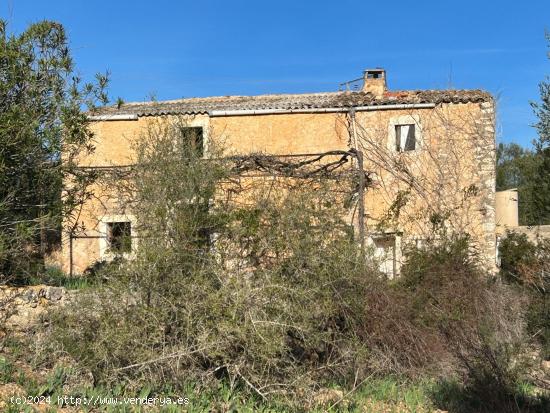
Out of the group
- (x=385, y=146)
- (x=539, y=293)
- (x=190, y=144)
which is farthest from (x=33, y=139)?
(x=385, y=146)

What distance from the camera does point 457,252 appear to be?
9758mm

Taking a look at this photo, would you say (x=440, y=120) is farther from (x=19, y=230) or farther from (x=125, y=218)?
(x=19, y=230)

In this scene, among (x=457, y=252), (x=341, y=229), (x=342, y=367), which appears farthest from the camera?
(x=457, y=252)

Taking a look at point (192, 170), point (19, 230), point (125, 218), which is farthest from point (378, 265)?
point (19, 230)

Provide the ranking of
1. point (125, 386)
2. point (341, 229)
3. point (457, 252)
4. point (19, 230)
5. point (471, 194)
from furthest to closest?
point (471, 194) < point (457, 252) < point (341, 229) < point (19, 230) < point (125, 386)

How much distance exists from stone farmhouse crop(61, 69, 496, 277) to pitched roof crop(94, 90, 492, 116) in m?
0.03

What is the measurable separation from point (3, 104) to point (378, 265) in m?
4.96

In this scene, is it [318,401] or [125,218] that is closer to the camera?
[318,401]

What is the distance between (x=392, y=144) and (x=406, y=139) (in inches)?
14.9

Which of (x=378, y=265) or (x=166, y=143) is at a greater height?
(x=166, y=143)

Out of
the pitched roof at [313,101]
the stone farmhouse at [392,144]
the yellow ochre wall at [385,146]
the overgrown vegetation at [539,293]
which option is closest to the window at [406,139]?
the stone farmhouse at [392,144]

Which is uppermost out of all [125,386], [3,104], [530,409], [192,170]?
[3,104]

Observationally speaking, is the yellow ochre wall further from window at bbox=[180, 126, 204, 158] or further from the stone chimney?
window at bbox=[180, 126, 204, 158]

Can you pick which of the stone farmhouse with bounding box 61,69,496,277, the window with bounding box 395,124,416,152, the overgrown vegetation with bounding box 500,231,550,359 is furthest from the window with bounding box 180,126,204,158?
the window with bounding box 395,124,416,152
